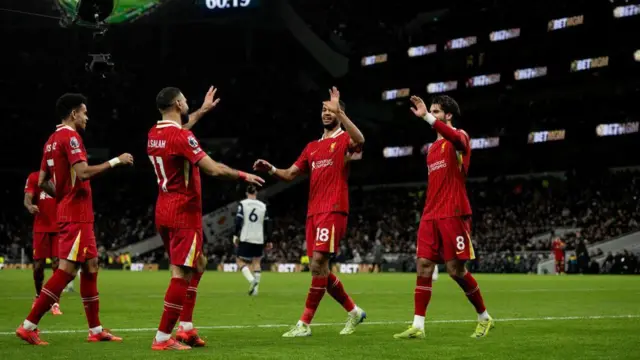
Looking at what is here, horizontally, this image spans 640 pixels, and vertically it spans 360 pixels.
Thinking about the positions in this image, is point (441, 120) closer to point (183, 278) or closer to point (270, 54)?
point (183, 278)

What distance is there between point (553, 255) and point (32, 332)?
39.3m

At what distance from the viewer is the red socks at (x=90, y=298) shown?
10750 mm

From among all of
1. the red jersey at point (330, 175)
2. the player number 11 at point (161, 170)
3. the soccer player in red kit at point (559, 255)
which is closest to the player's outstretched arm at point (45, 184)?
the player number 11 at point (161, 170)

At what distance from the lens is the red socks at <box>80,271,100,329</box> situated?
10750 millimetres

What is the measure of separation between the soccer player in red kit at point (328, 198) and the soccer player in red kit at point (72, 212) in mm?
2286

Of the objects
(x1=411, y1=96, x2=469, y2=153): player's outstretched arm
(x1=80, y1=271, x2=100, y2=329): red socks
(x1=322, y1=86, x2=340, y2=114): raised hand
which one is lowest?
(x1=80, y1=271, x2=100, y2=329): red socks

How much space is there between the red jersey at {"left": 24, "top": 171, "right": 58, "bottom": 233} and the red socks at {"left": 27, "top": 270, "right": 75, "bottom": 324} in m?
5.15

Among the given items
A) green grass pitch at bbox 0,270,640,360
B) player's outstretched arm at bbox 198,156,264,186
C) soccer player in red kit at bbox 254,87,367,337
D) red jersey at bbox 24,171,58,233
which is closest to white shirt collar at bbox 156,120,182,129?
player's outstretched arm at bbox 198,156,264,186

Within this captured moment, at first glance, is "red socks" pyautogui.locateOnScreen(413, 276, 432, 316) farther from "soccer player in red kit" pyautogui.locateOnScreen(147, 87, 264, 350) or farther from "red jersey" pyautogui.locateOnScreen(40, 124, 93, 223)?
"red jersey" pyautogui.locateOnScreen(40, 124, 93, 223)

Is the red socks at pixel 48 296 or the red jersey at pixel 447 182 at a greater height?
the red jersey at pixel 447 182

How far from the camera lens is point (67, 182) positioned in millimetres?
10875

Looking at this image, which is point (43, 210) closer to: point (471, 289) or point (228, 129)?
point (471, 289)

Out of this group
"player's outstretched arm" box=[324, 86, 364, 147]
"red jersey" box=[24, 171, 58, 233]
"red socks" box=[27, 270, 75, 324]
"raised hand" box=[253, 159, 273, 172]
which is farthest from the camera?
"red jersey" box=[24, 171, 58, 233]

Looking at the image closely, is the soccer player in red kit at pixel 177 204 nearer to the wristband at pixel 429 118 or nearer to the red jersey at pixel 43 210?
the wristband at pixel 429 118
